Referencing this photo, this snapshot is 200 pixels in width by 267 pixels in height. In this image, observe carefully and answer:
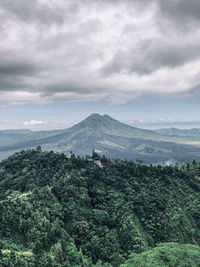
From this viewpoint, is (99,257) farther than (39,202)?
No

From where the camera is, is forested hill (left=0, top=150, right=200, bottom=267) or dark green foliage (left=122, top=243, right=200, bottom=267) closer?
dark green foliage (left=122, top=243, right=200, bottom=267)

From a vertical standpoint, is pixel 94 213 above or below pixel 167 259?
below

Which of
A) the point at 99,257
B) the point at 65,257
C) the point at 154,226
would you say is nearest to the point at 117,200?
the point at 154,226

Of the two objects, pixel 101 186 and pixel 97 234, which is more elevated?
pixel 101 186

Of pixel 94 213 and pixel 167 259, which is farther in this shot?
pixel 94 213

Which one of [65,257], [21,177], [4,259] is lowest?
[65,257]

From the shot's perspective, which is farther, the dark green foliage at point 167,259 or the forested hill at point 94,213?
the forested hill at point 94,213

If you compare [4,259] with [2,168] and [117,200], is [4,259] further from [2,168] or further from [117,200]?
[2,168]

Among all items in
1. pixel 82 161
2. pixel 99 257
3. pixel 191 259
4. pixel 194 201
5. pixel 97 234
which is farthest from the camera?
pixel 82 161
